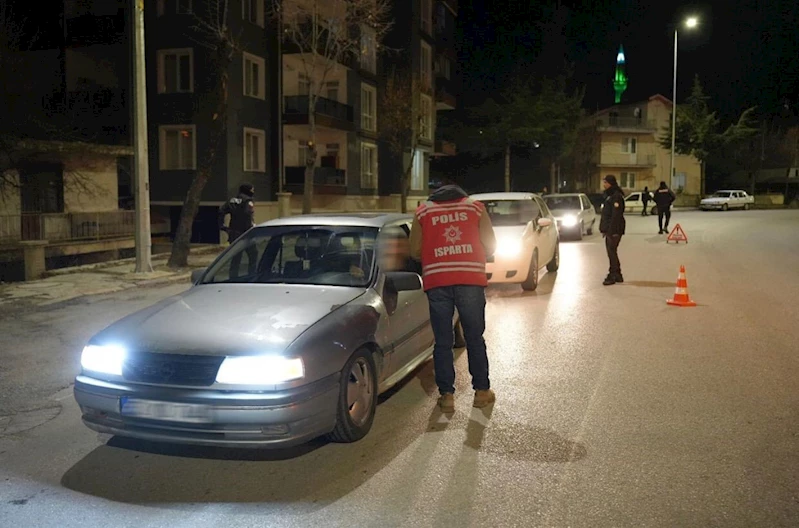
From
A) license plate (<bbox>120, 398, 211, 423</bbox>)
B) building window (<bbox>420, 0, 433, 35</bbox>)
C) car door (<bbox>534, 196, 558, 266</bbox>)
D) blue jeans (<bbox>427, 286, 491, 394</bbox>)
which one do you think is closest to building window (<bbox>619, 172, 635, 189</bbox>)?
building window (<bbox>420, 0, 433, 35</bbox>)

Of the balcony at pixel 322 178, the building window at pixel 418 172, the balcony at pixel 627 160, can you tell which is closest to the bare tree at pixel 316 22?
the balcony at pixel 322 178

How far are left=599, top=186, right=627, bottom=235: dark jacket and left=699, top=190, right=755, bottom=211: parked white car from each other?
131 feet

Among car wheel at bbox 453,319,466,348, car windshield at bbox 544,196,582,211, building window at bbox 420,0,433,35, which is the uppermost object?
building window at bbox 420,0,433,35

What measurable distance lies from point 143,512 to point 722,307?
946 centimetres

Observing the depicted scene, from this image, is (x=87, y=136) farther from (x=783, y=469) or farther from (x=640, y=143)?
(x=640, y=143)

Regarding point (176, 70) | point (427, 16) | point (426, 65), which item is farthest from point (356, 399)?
point (427, 16)

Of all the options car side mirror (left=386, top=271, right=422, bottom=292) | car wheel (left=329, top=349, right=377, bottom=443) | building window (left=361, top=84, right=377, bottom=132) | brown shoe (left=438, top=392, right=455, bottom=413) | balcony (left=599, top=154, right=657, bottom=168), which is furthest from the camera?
balcony (left=599, top=154, right=657, bottom=168)

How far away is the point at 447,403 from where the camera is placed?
6.03 meters

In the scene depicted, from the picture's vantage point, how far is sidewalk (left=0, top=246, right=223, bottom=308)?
1316 centimetres

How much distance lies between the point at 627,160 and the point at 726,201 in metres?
19.7

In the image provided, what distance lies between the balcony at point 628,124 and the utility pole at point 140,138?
57.8 m

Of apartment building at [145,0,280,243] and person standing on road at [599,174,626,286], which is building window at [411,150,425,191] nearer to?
apartment building at [145,0,280,243]

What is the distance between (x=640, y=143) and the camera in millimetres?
69562

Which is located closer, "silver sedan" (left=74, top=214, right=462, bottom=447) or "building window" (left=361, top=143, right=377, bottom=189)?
"silver sedan" (left=74, top=214, right=462, bottom=447)
